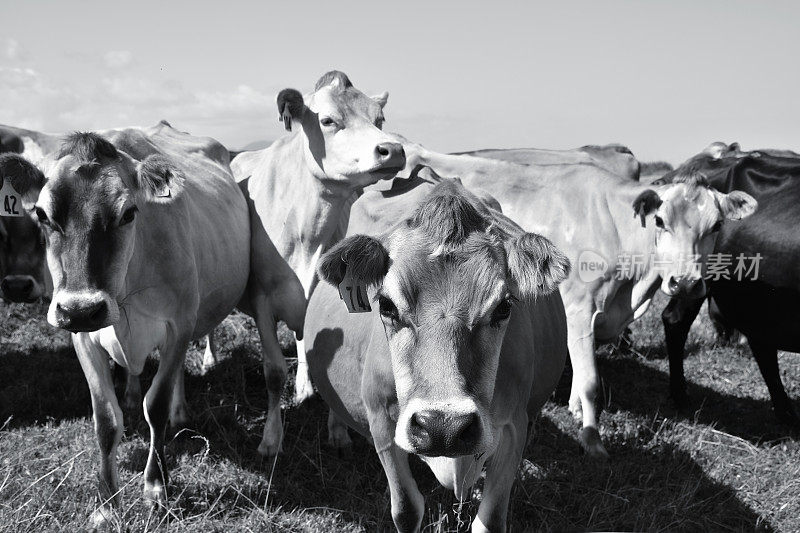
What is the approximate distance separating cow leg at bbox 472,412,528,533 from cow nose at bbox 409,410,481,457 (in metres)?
0.74

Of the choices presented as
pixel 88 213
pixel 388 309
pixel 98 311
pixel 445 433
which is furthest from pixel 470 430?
pixel 88 213

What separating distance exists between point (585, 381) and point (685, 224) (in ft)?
5.21

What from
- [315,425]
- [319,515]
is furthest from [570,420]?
[319,515]

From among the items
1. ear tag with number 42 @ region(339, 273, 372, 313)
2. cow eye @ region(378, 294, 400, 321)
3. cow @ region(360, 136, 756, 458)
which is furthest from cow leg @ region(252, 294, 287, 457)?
cow eye @ region(378, 294, 400, 321)

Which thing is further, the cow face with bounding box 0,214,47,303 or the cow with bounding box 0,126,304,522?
the cow face with bounding box 0,214,47,303

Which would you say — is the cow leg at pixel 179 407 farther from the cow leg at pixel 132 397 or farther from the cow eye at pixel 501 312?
the cow eye at pixel 501 312

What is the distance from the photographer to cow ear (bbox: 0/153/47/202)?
15.0ft

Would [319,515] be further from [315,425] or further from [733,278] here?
[733,278]

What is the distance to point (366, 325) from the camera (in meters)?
4.22

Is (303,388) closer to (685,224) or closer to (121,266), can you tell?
(121,266)

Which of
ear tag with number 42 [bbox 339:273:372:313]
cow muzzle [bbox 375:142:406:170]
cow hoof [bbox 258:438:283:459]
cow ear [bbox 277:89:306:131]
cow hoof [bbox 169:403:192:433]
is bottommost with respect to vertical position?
cow hoof [bbox 169:403:192:433]

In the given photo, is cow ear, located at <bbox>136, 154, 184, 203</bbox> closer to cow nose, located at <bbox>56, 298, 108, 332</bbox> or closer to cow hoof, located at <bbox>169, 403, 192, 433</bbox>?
cow nose, located at <bbox>56, 298, 108, 332</bbox>

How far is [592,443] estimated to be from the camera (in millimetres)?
6078

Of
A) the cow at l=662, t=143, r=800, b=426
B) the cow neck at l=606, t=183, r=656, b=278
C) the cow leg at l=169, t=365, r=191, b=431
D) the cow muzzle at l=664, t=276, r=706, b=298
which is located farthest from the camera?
the cow at l=662, t=143, r=800, b=426
